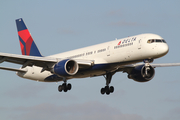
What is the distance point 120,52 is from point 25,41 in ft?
61.0

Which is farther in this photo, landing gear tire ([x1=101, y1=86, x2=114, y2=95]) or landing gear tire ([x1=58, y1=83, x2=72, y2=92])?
landing gear tire ([x1=101, y1=86, x2=114, y2=95])

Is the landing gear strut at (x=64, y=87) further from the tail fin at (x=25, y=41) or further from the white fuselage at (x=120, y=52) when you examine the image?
the tail fin at (x=25, y=41)

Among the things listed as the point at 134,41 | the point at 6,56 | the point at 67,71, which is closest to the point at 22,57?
the point at 6,56

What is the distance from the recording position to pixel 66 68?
41.2m

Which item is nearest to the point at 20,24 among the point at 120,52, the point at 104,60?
the point at 104,60

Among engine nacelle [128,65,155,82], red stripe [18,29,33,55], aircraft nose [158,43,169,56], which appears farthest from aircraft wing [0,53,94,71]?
red stripe [18,29,33,55]

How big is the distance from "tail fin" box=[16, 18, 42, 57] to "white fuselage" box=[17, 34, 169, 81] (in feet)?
28.7

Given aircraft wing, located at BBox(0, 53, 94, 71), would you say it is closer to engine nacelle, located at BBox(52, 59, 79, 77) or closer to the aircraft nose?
engine nacelle, located at BBox(52, 59, 79, 77)

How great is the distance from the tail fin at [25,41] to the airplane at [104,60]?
428 centimetres

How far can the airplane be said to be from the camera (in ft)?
130

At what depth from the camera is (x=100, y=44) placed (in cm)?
4381

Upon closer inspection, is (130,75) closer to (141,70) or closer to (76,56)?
(141,70)

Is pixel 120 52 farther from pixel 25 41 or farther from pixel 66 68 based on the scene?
pixel 25 41

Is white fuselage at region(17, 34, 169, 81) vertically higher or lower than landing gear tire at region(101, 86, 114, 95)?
higher
